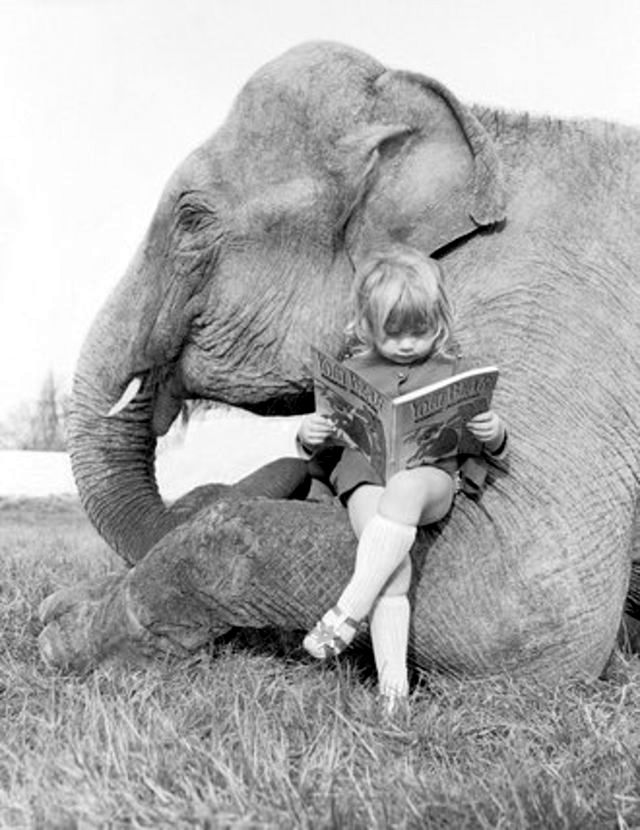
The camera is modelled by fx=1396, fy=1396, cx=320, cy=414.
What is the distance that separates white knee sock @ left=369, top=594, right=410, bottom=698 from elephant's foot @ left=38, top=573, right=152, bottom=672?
81cm

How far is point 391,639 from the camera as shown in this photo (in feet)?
14.0

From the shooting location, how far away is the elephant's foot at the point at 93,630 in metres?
4.65

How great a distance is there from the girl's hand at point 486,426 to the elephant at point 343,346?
0.97 feet

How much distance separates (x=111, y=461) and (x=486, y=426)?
2205 mm

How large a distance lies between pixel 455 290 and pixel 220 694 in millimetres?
1740

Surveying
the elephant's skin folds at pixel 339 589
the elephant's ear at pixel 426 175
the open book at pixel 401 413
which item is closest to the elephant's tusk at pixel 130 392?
the elephant's ear at pixel 426 175

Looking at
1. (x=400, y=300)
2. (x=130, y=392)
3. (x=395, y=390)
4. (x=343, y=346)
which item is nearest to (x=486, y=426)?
(x=395, y=390)

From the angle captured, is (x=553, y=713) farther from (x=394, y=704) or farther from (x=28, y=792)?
(x=28, y=792)

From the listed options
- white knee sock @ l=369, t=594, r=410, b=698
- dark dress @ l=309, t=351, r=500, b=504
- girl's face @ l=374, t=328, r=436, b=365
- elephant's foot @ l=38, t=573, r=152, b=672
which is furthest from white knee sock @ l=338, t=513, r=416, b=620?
elephant's foot @ l=38, t=573, r=152, b=672

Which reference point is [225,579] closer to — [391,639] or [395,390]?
[391,639]

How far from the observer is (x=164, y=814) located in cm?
290

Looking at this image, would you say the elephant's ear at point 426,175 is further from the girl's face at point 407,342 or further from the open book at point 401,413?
the open book at point 401,413

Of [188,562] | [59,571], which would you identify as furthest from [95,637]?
[59,571]

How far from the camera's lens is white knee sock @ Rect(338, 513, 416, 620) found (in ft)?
13.7
